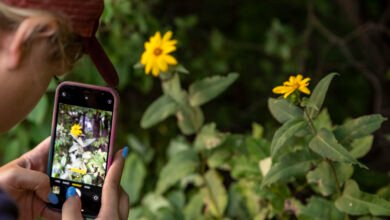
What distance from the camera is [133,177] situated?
2.78m

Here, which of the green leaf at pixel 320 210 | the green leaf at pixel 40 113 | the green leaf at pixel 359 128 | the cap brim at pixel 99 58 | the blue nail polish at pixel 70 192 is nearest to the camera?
the cap brim at pixel 99 58

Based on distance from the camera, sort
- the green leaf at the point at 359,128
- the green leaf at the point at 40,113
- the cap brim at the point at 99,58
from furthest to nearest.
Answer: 1. the green leaf at the point at 40,113
2. the green leaf at the point at 359,128
3. the cap brim at the point at 99,58

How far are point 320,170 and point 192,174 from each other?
56 centimetres

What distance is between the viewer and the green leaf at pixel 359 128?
6.11 feet

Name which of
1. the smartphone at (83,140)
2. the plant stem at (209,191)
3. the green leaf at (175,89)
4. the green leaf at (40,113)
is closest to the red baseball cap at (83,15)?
the smartphone at (83,140)

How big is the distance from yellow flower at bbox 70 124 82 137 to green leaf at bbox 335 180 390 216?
2.20 feet

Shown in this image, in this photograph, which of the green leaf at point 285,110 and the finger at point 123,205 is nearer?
the finger at point 123,205

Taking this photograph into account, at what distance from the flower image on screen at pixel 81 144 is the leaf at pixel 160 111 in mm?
468

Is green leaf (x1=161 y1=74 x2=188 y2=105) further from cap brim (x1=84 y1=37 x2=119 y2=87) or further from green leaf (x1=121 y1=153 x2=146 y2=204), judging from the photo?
green leaf (x1=121 y1=153 x2=146 y2=204)

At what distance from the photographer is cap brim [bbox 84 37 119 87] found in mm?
1615

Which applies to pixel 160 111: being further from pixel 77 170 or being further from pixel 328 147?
pixel 328 147

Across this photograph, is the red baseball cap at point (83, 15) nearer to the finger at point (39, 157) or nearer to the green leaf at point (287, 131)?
the finger at point (39, 157)

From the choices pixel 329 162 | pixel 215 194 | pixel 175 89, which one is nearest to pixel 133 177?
pixel 215 194

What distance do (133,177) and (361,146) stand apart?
937 millimetres
